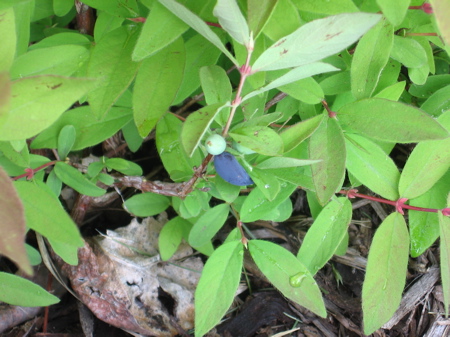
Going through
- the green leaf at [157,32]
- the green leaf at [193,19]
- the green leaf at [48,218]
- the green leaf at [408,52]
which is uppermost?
the green leaf at [193,19]

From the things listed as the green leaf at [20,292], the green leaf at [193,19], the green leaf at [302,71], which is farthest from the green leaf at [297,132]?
the green leaf at [20,292]

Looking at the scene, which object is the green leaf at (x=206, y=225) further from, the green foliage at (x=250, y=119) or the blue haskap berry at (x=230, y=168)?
the blue haskap berry at (x=230, y=168)

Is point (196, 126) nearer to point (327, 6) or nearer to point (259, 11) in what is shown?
point (259, 11)

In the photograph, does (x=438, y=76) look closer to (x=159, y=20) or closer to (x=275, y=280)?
(x=275, y=280)

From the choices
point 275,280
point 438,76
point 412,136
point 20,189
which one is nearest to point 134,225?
point 275,280

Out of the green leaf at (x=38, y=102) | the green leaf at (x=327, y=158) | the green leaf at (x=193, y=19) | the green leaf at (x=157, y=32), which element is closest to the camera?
the green leaf at (x=38, y=102)

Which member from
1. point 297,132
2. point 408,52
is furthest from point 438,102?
point 297,132

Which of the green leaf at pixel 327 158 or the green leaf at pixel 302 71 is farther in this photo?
the green leaf at pixel 327 158
